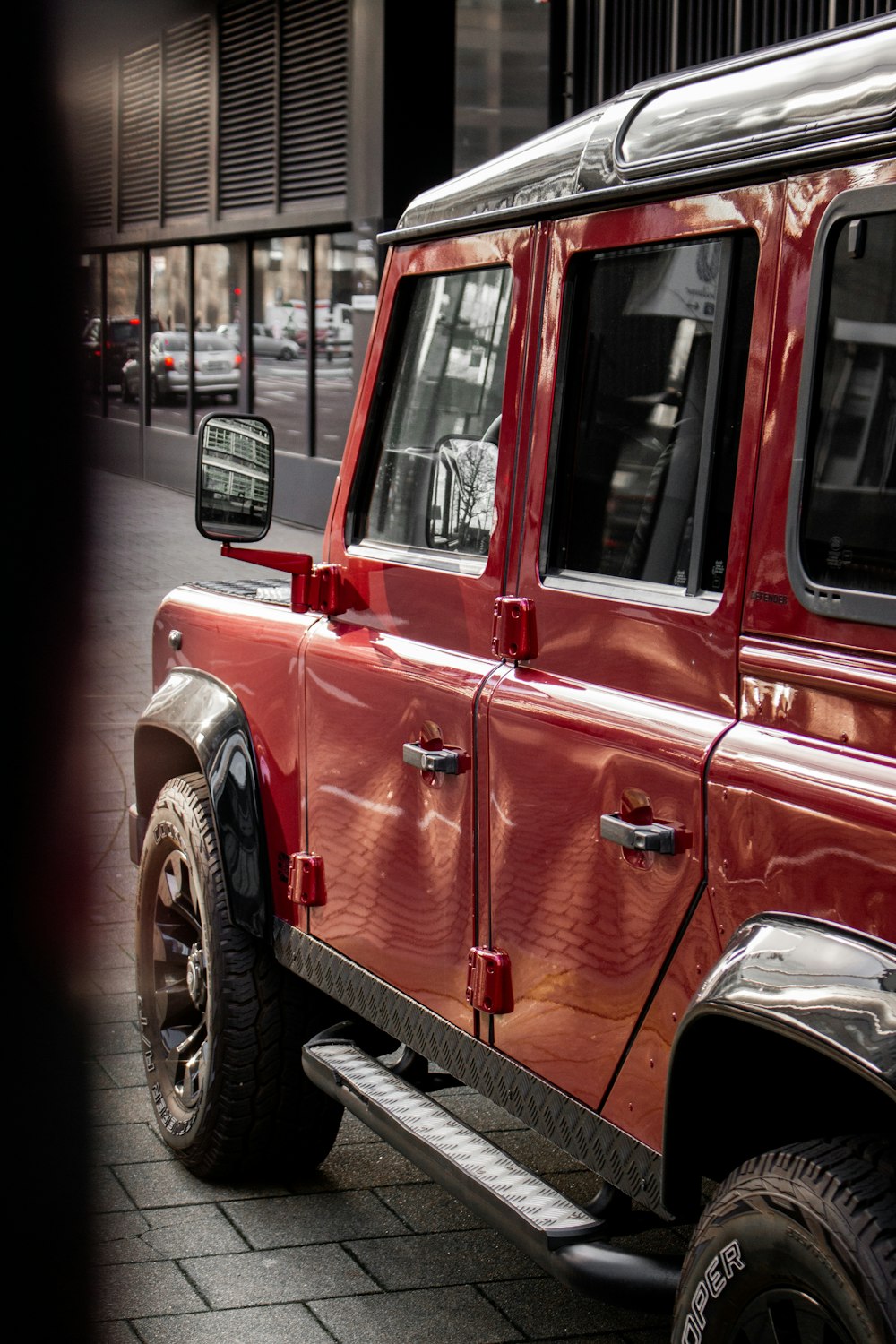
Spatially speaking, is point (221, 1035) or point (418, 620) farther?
point (221, 1035)

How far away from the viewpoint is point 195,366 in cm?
2128

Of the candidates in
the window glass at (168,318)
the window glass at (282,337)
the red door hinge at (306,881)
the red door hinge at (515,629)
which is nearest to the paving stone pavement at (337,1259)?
the red door hinge at (306,881)

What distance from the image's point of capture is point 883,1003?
1.75 metres

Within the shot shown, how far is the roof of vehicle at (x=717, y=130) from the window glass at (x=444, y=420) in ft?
0.59

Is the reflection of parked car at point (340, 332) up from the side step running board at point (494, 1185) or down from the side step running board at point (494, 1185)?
up

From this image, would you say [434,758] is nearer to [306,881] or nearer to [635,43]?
[306,881]

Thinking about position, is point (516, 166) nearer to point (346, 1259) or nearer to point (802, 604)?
point (802, 604)

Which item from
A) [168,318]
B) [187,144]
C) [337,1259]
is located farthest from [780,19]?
[168,318]

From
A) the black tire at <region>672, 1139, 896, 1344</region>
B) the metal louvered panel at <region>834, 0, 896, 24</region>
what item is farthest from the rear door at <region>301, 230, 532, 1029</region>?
the metal louvered panel at <region>834, 0, 896, 24</region>

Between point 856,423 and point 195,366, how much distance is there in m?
19.9

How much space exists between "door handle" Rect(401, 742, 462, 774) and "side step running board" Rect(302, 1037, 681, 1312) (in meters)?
0.61

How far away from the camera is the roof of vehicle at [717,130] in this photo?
199cm

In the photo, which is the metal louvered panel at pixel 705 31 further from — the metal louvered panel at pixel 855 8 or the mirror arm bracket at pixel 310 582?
the mirror arm bracket at pixel 310 582

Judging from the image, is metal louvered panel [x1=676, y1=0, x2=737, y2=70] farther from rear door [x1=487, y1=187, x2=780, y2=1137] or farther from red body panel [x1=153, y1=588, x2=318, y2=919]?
rear door [x1=487, y1=187, x2=780, y2=1137]
